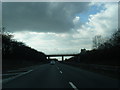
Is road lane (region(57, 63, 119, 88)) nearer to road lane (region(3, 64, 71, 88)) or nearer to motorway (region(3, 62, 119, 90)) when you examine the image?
motorway (region(3, 62, 119, 90))

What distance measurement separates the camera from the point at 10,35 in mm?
81312

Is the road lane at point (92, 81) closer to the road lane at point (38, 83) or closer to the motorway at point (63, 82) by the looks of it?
the motorway at point (63, 82)

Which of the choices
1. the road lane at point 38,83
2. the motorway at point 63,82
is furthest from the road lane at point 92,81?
the road lane at point 38,83

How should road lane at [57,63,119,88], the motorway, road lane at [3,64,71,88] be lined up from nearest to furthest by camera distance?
the motorway
road lane at [3,64,71,88]
road lane at [57,63,119,88]

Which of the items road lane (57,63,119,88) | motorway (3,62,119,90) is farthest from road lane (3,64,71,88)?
road lane (57,63,119,88)

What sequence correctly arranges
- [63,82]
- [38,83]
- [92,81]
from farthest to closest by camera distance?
1. [92,81]
2. [63,82]
3. [38,83]

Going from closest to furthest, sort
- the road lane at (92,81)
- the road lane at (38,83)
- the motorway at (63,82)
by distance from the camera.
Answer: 1. the motorway at (63,82)
2. the road lane at (38,83)
3. the road lane at (92,81)

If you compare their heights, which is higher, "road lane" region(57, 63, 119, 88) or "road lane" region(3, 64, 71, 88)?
"road lane" region(3, 64, 71, 88)

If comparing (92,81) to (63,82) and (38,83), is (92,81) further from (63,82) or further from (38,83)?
(38,83)

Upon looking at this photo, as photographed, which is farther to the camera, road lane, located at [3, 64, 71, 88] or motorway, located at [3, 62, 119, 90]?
road lane, located at [3, 64, 71, 88]

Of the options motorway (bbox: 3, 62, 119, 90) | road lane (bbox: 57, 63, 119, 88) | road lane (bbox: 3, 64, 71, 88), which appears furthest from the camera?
road lane (bbox: 57, 63, 119, 88)

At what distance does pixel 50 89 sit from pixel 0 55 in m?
58.8

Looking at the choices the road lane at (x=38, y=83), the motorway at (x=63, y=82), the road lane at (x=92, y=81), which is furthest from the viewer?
the road lane at (x=92, y=81)

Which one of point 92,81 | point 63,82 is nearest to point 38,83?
point 63,82
